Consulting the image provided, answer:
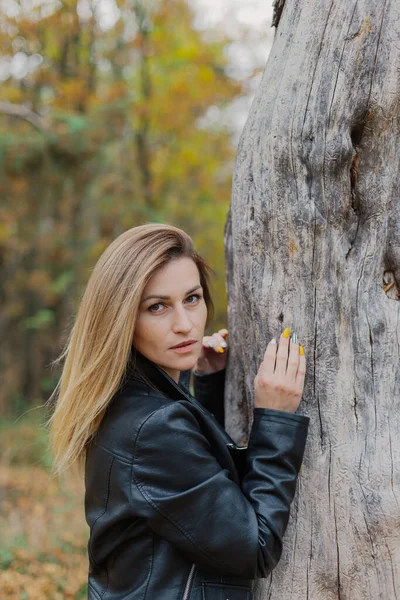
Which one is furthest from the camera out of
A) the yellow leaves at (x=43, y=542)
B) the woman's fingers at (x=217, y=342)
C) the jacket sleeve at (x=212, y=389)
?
the yellow leaves at (x=43, y=542)

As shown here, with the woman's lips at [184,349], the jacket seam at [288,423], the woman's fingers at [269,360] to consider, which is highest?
the woman's lips at [184,349]

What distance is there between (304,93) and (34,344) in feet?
42.0

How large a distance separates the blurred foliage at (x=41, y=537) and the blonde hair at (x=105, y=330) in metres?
0.69

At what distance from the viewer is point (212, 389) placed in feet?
9.57

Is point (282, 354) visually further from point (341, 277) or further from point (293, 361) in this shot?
point (341, 277)

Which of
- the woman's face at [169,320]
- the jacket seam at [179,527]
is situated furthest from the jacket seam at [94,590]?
the woman's face at [169,320]

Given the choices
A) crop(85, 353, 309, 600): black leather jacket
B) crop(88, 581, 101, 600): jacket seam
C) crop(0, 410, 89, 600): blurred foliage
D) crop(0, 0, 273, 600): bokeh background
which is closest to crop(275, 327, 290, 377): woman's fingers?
crop(85, 353, 309, 600): black leather jacket

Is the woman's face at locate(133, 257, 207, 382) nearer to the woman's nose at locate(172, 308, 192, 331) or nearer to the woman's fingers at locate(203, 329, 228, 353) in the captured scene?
the woman's nose at locate(172, 308, 192, 331)

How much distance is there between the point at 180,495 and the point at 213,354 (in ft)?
3.66

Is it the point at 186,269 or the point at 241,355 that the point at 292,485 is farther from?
the point at 186,269

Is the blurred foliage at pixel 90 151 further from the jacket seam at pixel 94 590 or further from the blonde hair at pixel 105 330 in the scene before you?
the jacket seam at pixel 94 590

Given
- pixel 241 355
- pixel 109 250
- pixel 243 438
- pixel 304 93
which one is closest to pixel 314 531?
pixel 243 438

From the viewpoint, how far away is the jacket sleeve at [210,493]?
188 centimetres

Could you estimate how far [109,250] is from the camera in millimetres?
2238
